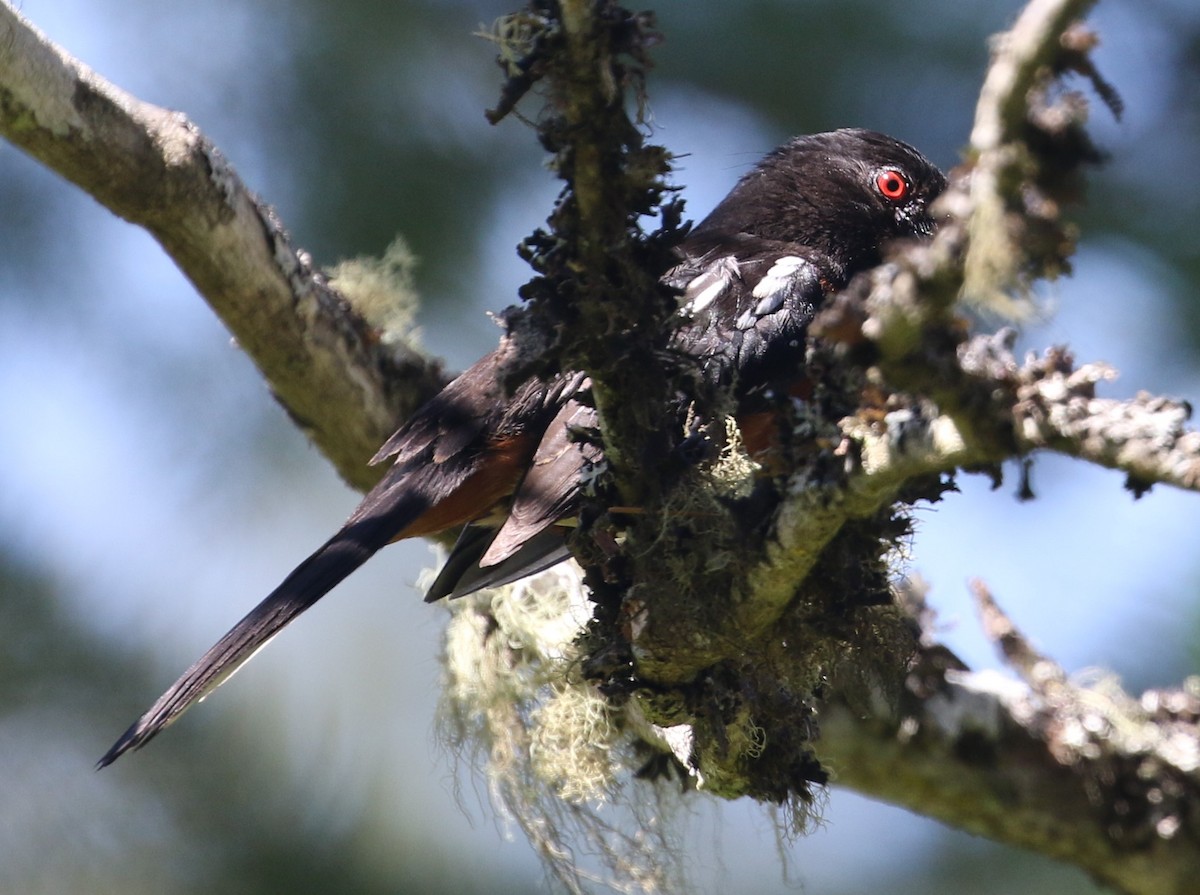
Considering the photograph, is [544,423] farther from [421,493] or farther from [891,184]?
[891,184]

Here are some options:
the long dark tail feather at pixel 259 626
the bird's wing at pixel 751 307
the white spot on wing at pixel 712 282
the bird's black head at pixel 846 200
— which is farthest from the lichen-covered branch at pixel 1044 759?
the long dark tail feather at pixel 259 626

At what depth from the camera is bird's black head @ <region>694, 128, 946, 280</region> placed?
11.8ft

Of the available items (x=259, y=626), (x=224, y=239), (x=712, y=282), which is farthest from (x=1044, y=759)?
(x=224, y=239)

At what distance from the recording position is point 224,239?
313 cm

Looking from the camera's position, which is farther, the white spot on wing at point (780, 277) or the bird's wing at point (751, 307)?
the white spot on wing at point (780, 277)

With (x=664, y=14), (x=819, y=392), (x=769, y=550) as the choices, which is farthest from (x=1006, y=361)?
(x=664, y=14)

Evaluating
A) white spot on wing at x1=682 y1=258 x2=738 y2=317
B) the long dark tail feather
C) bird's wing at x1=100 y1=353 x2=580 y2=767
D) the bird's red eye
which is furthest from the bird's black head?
the long dark tail feather

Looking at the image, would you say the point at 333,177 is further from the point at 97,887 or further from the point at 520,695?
the point at 97,887

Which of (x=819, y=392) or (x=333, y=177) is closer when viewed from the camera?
(x=819, y=392)

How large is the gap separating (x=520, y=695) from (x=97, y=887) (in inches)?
68.6

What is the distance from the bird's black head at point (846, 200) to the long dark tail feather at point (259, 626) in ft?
4.69

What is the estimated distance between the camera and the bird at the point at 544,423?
2740 mm

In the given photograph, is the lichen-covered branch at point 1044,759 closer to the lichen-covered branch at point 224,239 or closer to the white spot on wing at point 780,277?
the white spot on wing at point 780,277

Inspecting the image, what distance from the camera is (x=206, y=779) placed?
4391mm
